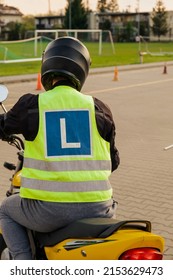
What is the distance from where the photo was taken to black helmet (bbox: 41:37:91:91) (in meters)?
2.86

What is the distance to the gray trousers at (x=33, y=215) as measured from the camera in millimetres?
2727

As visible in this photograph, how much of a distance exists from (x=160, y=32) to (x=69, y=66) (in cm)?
9816

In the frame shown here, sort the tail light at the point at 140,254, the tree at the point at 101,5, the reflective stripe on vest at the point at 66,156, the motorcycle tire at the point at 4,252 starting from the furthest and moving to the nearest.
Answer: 1. the tree at the point at 101,5
2. the motorcycle tire at the point at 4,252
3. the reflective stripe on vest at the point at 66,156
4. the tail light at the point at 140,254

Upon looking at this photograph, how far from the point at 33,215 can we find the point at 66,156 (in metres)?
0.38

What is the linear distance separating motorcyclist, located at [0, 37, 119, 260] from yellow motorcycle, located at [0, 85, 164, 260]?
0.29 ft

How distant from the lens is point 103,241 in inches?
98.7

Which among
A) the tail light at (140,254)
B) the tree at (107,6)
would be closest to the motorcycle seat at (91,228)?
the tail light at (140,254)

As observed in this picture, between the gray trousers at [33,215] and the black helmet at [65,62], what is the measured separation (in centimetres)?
66

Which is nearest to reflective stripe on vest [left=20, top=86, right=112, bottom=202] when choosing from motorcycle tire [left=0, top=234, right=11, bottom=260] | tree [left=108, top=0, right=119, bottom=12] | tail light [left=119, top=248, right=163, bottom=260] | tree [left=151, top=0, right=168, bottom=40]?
tail light [left=119, top=248, right=163, bottom=260]

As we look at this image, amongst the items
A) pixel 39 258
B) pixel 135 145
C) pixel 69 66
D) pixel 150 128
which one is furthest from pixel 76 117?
pixel 150 128

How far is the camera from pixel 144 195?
6.07 meters

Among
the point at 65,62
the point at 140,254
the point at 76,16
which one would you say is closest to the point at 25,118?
the point at 65,62

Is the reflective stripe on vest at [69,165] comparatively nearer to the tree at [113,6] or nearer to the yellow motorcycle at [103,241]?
the yellow motorcycle at [103,241]

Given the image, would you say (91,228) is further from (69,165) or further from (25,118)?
(25,118)
